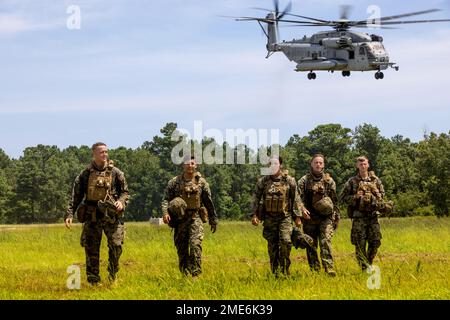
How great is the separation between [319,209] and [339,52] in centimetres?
3257

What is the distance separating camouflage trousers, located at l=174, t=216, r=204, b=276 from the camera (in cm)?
1269

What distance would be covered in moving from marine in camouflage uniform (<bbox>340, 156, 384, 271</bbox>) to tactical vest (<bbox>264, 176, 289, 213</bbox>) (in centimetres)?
167

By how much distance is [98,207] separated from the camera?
12438 millimetres

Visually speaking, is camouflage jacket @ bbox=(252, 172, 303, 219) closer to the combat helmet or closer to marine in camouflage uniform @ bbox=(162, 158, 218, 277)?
marine in camouflage uniform @ bbox=(162, 158, 218, 277)

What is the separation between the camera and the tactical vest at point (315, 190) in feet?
44.6

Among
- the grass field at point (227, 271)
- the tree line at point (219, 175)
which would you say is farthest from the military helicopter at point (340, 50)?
the tree line at point (219, 175)

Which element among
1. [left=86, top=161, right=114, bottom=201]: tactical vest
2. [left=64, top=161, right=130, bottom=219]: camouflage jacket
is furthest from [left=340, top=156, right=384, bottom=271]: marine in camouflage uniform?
[left=86, top=161, right=114, bottom=201]: tactical vest

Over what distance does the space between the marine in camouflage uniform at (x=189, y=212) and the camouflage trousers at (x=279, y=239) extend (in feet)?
2.80

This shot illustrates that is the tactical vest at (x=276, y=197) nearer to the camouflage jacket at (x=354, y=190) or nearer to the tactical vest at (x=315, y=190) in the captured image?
the tactical vest at (x=315, y=190)

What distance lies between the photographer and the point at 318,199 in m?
13.6
